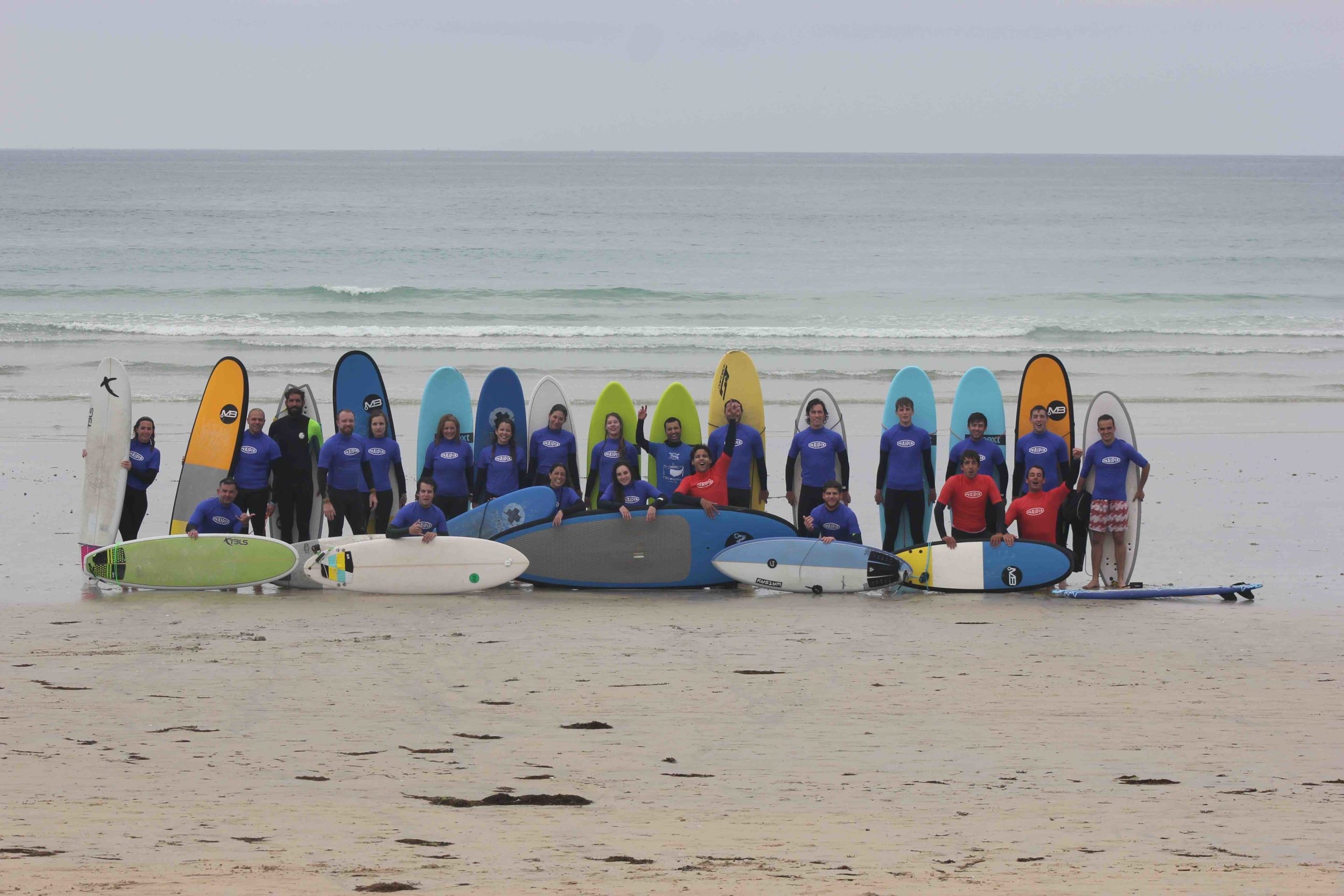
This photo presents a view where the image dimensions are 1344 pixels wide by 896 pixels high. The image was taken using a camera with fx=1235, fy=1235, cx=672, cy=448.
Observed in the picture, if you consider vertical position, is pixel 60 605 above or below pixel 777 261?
below

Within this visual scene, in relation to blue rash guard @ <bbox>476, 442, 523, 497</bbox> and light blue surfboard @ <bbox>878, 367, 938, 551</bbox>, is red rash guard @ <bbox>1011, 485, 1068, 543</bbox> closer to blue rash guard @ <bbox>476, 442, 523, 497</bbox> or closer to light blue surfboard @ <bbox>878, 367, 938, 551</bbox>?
light blue surfboard @ <bbox>878, 367, 938, 551</bbox>

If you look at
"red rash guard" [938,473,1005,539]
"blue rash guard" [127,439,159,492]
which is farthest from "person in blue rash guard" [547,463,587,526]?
"blue rash guard" [127,439,159,492]

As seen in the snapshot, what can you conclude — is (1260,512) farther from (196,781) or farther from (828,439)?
(196,781)

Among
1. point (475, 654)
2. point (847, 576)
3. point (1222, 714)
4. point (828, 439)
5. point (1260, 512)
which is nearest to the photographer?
point (1222, 714)

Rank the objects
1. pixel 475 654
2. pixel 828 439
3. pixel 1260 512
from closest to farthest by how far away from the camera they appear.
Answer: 1. pixel 475 654
2. pixel 828 439
3. pixel 1260 512

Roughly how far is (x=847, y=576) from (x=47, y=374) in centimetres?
1406

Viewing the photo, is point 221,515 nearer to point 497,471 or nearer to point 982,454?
point 497,471

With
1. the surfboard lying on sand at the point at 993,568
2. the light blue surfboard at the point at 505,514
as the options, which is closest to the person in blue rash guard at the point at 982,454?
→ the surfboard lying on sand at the point at 993,568

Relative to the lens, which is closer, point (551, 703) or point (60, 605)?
point (551, 703)

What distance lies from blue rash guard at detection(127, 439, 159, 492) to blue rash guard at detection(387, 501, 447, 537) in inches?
68.8

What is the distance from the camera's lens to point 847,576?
8102 mm

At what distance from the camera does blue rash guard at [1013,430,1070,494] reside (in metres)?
8.52

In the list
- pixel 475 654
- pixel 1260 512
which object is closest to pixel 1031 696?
pixel 475 654

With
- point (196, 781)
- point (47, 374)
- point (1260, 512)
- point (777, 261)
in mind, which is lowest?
point (196, 781)
